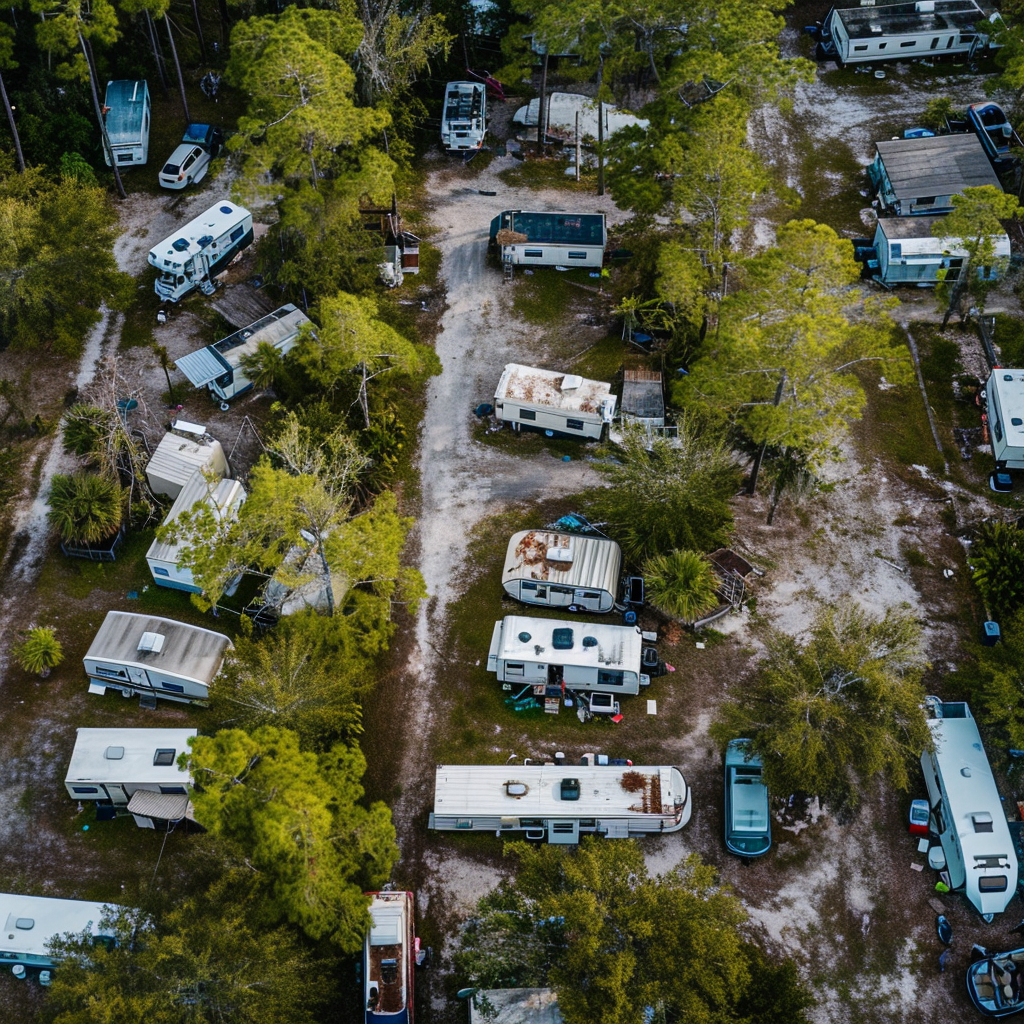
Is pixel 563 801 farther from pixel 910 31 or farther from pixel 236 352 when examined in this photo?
pixel 910 31

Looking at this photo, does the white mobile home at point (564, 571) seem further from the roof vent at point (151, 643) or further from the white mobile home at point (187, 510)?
the roof vent at point (151, 643)

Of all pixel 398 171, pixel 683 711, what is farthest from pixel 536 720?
pixel 398 171

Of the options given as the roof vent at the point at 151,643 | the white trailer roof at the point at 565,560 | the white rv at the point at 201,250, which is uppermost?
the white rv at the point at 201,250

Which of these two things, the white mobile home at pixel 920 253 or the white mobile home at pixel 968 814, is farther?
the white mobile home at pixel 920 253

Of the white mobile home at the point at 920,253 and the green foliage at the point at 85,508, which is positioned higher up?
the white mobile home at the point at 920,253

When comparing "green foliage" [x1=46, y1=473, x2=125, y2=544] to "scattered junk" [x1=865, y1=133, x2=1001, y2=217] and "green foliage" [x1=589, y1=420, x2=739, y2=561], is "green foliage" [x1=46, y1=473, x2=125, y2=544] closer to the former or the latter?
"green foliage" [x1=589, y1=420, x2=739, y2=561]

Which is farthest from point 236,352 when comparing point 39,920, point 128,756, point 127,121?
point 39,920

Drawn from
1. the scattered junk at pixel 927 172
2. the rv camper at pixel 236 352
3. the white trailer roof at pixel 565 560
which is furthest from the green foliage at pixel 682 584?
the scattered junk at pixel 927 172
